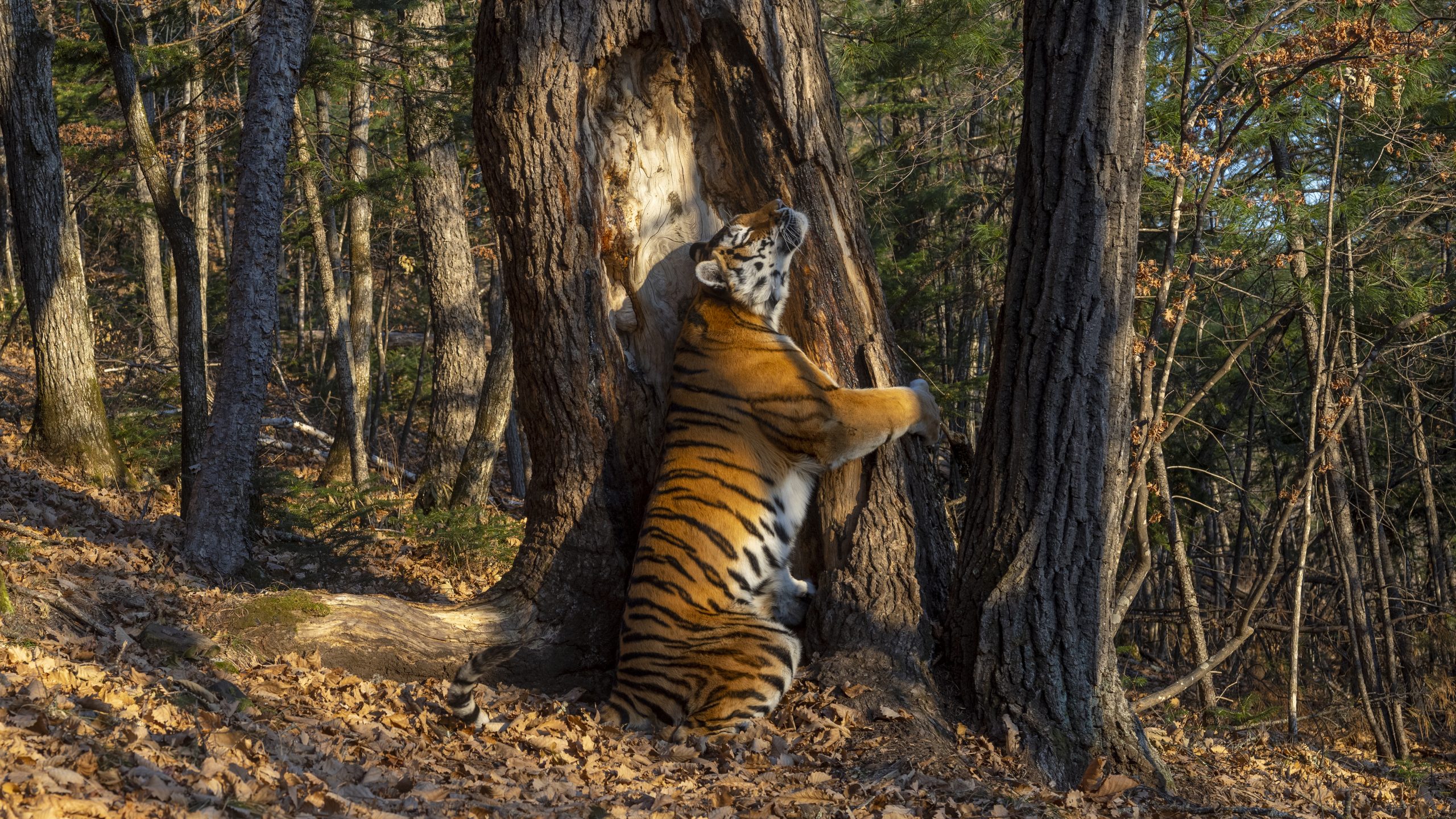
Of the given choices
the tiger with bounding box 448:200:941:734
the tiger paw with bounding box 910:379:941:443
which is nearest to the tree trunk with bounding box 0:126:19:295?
the tiger with bounding box 448:200:941:734

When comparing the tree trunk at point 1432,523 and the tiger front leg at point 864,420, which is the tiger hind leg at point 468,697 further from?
the tree trunk at point 1432,523

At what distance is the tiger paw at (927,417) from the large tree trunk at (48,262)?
8.88 m

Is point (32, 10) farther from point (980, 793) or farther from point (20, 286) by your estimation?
point (20, 286)

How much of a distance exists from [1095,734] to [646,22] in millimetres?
4368

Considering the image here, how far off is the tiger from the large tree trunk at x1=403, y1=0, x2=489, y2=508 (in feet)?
22.1

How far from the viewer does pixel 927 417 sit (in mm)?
5246

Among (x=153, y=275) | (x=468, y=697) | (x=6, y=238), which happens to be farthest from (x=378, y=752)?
(x=6, y=238)

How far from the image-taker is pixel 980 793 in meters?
3.95

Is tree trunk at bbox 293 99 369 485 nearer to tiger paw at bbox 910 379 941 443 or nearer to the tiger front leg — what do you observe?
the tiger front leg

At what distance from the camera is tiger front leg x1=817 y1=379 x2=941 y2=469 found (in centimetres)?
503

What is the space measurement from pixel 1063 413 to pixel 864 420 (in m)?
1.09

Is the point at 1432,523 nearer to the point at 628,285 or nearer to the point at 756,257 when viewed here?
the point at 756,257

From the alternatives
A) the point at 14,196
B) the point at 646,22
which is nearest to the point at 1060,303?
the point at 646,22

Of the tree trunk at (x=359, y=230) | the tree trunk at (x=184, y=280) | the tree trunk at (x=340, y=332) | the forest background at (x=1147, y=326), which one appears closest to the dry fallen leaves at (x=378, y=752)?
the forest background at (x=1147, y=326)
